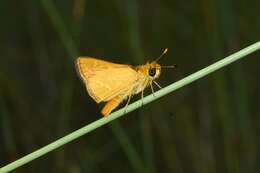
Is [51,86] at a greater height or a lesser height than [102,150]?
greater

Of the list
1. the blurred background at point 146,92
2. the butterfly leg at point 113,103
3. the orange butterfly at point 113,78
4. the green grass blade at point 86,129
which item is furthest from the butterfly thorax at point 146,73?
the blurred background at point 146,92

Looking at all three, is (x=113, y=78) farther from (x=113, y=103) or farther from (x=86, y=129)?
(x=86, y=129)

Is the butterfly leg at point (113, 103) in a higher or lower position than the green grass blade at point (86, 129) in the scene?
lower

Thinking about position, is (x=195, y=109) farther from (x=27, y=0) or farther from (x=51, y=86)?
(x=27, y=0)

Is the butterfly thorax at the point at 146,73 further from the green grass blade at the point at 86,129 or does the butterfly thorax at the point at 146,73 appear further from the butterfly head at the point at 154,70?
the green grass blade at the point at 86,129

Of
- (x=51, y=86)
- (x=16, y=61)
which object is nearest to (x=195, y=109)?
(x=51, y=86)

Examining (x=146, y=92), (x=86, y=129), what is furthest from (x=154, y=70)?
(x=146, y=92)
